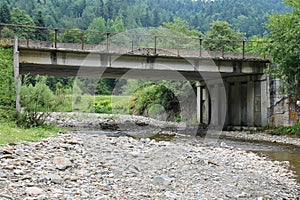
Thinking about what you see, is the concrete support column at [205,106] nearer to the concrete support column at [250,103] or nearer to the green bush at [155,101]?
the concrete support column at [250,103]

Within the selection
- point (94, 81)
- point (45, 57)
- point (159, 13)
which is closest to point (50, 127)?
point (45, 57)

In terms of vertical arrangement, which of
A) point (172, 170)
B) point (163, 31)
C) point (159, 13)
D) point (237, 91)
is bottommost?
point (172, 170)

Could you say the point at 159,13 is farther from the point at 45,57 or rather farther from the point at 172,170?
the point at 172,170

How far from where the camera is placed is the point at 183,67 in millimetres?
26922

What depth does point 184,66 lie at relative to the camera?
26938 millimetres

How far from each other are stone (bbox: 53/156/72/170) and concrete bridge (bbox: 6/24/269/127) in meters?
13.1

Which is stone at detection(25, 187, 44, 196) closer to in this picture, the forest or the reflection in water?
the reflection in water

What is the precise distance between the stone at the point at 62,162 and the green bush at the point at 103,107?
47.8 m

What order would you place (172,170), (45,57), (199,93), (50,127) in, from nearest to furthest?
1. (172,170)
2. (50,127)
3. (45,57)
4. (199,93)

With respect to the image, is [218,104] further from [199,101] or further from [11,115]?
[11,115]

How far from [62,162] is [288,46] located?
18.4 m

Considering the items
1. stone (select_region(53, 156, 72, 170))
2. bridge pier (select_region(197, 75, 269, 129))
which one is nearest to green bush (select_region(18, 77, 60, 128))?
stone (select_region(53, 156, 72, 170))

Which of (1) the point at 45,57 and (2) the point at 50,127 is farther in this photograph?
(1) the point at 45,57

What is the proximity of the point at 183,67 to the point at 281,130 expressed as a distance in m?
7.82
